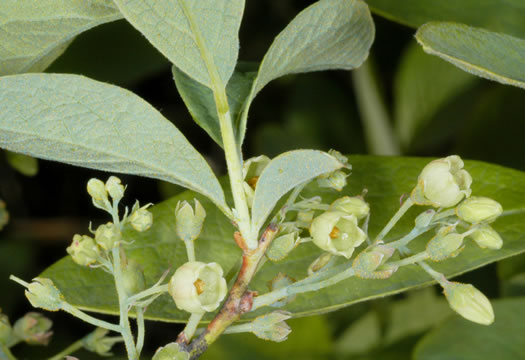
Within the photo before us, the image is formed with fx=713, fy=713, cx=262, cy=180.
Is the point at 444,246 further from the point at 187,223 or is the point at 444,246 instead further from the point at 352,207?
the point at 187,223

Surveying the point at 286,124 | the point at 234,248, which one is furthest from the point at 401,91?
the point at 234,248

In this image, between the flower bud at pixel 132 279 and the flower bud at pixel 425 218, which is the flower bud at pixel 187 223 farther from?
the flower bud at pixel 425 218

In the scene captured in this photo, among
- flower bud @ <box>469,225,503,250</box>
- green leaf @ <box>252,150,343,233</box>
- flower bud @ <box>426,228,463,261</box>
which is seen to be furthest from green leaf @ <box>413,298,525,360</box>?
green leaf @ <box>252,150,343,233</box>

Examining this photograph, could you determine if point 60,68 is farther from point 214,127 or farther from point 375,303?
point 375,303

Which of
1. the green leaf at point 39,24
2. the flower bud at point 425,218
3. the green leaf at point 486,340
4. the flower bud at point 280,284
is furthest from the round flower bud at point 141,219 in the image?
the green leaf at point 486,340

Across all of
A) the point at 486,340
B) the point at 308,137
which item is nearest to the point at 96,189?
the point at 486,340
